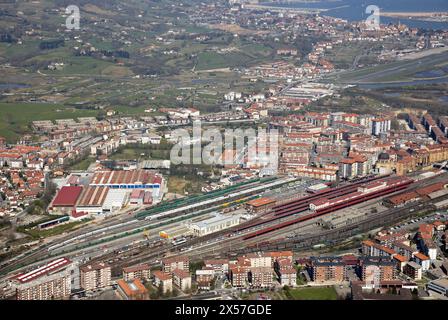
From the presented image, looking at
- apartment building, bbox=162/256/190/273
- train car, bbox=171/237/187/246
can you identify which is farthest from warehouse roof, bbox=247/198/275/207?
apartment building, bbox=162/256/190/273

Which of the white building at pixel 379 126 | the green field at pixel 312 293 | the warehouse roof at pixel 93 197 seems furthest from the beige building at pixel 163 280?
the white building at pixel 379 126

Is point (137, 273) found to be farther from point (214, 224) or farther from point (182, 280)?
point (214, 224)

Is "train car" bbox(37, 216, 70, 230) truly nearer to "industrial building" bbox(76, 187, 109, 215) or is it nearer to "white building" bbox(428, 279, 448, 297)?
"industrial building" bbox(76, 187, 109, 215)

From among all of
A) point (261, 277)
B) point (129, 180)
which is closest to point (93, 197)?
point (129, 180)

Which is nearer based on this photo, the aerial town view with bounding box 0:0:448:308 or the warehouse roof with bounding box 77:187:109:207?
the aerial town view with bounding box 0:0:448:308

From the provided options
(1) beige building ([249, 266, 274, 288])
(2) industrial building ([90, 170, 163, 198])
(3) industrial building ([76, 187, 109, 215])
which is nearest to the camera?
(1) beige building ([249, 266, 274, 288])

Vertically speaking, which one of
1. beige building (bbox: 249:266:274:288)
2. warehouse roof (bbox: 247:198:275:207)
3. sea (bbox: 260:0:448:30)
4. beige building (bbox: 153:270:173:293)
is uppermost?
sea (bbox: 260:0:448:30)
